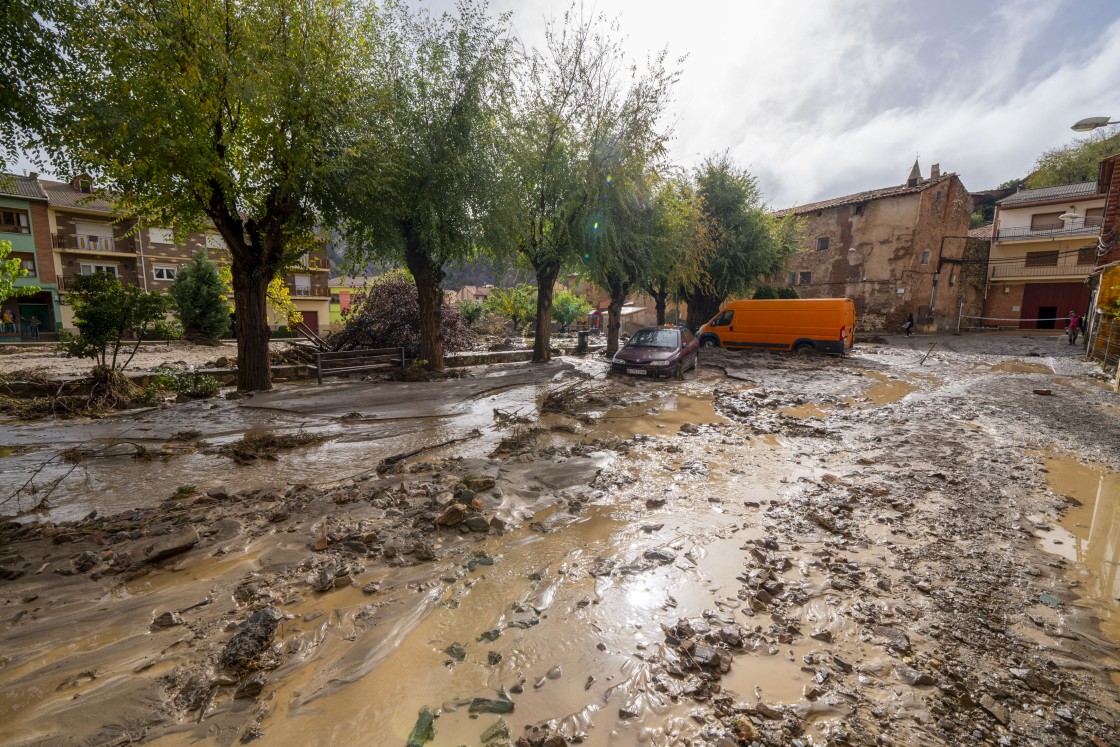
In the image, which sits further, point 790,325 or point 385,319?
point 790,325

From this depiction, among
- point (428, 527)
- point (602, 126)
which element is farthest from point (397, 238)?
point (428, 527)

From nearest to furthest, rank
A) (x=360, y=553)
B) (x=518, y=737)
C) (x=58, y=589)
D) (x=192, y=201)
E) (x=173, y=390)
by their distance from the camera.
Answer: (x=518, y=737) < (x=58, y=589) < (x=360, y=553) < (x=192, y=201) < (x=173, y=390)

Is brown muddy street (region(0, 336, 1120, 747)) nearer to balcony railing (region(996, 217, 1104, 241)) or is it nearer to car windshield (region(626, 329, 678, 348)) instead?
car windshield (region(626, 329, 678, 348))

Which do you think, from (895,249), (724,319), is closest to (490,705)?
(724,319)

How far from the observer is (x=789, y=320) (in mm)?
19344

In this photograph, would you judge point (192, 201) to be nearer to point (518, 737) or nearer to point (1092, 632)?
point (518, 737)

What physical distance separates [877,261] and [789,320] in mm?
18992

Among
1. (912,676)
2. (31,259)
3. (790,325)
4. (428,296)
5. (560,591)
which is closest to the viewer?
(912,676)

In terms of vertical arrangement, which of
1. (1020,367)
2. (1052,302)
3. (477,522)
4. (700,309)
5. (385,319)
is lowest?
(477,522)

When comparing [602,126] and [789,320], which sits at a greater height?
[602,126]

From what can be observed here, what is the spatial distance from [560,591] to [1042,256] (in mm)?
46655

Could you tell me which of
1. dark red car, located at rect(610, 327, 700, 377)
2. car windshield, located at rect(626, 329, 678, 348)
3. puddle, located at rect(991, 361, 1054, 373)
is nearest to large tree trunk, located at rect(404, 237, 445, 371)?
dark red car, located at rect(610, 327, 700, 377)

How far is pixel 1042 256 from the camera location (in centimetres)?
3331

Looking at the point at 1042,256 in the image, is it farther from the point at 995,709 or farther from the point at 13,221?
the point at 13,221
